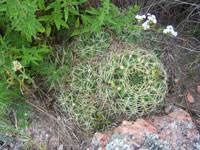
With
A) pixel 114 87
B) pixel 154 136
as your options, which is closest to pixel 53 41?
pixel 114 87

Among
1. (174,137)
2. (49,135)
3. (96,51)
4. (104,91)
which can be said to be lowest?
(49,135)

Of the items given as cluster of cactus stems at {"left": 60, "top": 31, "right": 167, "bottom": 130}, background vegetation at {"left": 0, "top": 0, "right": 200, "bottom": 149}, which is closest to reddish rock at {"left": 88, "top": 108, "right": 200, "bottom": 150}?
cluster of cactus stems at {"left": 60, "top": 31, "right": 167, "bottom": 130}

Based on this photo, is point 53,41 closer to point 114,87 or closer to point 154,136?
point 114,87

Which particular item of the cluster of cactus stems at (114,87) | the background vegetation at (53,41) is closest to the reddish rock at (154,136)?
the cluster of cactus stems at (114,87)

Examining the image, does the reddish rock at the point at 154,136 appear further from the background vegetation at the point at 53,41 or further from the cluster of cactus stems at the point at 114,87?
the background vegetation at the point at 53,41

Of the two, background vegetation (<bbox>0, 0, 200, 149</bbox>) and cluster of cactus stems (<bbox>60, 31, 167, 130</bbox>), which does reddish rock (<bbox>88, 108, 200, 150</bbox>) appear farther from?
background vegetation (<bbox>0, 0, 200, 149</bbox>)

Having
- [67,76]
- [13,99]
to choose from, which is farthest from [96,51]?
[13,99]

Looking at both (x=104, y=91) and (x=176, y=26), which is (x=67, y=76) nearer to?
(x=104, y=91)
